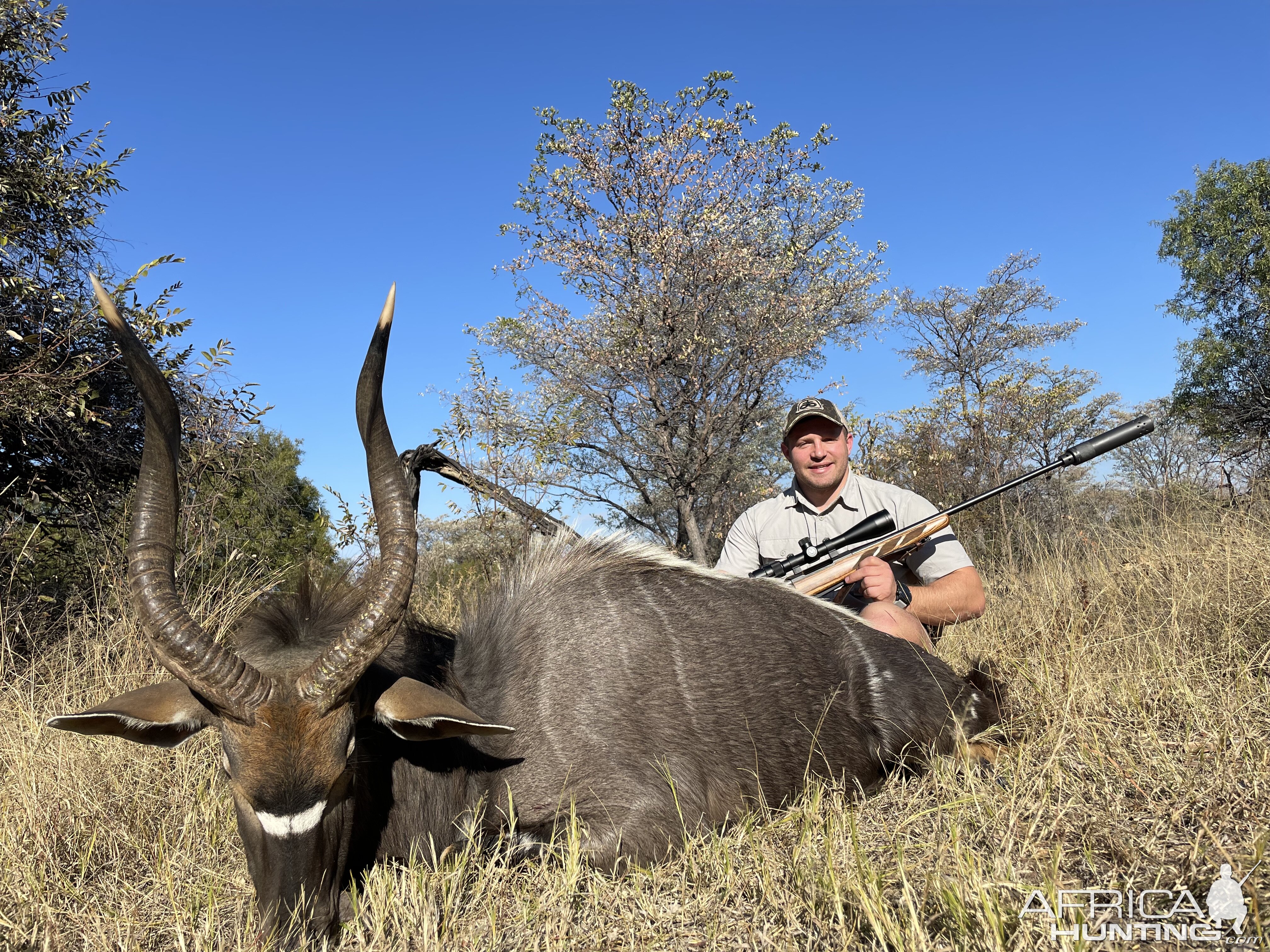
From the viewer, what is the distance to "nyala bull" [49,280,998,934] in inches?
101

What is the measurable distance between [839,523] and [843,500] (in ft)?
0.49

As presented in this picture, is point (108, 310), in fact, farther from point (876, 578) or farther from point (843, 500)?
point (843, 500)

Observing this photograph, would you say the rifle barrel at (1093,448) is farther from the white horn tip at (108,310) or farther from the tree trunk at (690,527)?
the tree trunk at (690,527)

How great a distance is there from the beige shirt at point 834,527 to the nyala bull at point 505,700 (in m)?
0.93

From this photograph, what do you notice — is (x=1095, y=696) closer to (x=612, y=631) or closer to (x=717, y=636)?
(x=717, y=636)

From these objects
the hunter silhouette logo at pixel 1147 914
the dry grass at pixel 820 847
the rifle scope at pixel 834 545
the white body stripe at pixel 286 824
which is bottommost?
the hunter silhouette logo at pixel 1147 914

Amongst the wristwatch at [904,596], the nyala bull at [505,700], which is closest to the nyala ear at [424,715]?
the nyala bull at [505,700]

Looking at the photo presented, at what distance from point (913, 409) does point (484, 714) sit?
18.0m

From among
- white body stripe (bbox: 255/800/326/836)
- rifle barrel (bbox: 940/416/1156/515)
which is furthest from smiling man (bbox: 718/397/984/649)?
white body stripe (bbox: 255/800/326/836)

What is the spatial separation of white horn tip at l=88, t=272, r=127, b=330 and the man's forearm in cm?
421

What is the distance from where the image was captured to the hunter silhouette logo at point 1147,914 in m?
1.90

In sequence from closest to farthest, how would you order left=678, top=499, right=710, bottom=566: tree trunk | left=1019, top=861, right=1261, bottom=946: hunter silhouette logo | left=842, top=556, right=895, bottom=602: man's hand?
left=1019, top=861, right=1261, bottom=946: hunter silhouette logo
left=842, top=556, right=895, bottom=602: man's hand
left=678, top=499, right=710, bottom=566: tree trunk

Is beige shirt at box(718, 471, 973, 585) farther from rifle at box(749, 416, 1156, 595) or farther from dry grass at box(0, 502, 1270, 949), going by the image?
dry grass at box(0, 502, 1270, 949)

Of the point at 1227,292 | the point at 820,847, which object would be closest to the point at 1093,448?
the point at 820,847
